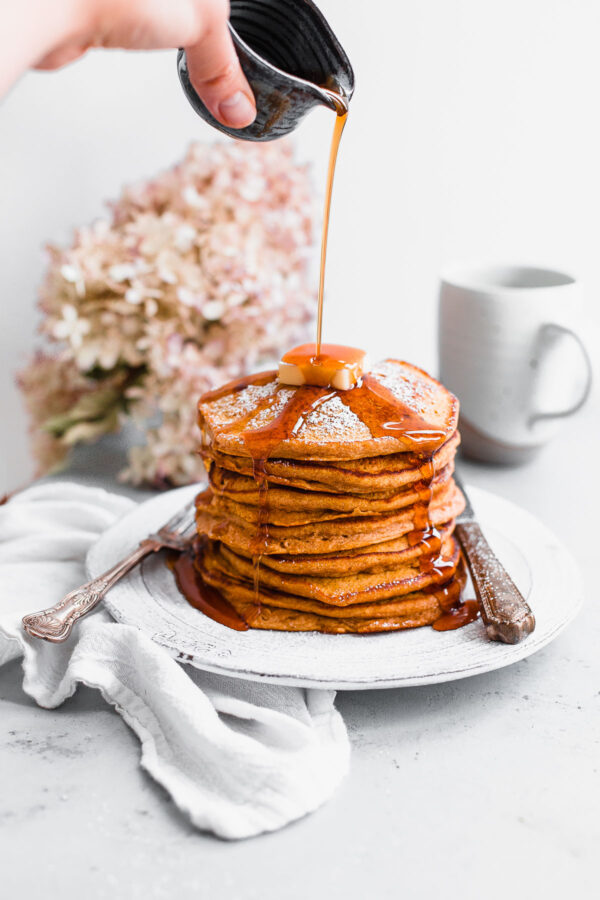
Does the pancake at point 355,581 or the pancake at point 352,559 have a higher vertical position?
the pancake at point 352,559

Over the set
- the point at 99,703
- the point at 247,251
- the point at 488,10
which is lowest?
the point at 99,703

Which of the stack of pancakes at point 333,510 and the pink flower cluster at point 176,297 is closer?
the stack of pancakes at point 333,510

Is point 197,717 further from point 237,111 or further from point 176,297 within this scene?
point 176,297

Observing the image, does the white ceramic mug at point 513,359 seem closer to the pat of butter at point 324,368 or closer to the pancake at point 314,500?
the pat of butter at point 324,368

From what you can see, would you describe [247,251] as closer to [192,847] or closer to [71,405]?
[71,405]

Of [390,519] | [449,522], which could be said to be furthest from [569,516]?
[390,519]

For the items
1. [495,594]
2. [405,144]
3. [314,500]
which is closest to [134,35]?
[314,500]

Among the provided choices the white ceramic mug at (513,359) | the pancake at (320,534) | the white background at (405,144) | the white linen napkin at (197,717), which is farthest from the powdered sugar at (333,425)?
the white background at (405,144)
